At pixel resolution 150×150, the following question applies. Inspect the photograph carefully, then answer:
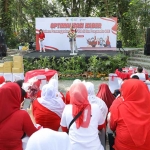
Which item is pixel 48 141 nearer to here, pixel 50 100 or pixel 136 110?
pixel 136 110

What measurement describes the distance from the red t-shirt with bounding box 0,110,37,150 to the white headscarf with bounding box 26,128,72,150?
3.02 ft

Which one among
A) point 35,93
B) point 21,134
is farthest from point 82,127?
point 35,93

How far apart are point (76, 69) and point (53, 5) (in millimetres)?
9914

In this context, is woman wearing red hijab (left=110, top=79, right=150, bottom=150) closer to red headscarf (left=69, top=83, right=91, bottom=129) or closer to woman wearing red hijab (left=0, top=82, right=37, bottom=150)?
red headscarf (left=69, top=83, right=91, bottom=129)

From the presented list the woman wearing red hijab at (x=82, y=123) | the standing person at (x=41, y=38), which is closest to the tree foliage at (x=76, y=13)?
the standing person at (x=41, y=38)

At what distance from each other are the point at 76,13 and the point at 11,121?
16172 mm

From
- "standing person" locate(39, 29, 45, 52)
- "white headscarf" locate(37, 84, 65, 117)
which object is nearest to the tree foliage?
"standing person" locate(39, 29, 45, 52)

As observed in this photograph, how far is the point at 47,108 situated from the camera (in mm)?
3191

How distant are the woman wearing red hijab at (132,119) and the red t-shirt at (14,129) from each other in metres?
0.87

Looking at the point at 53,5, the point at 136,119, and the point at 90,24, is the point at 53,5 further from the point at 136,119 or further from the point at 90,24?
the point at 136,119

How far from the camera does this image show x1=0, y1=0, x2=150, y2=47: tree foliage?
1503 centimetres

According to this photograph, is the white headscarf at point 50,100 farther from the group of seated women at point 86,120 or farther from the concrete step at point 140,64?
the concrete step at point 140,64

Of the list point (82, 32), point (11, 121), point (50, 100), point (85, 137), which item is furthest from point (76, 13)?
point (11, 121)

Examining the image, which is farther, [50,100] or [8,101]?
[50,100]
